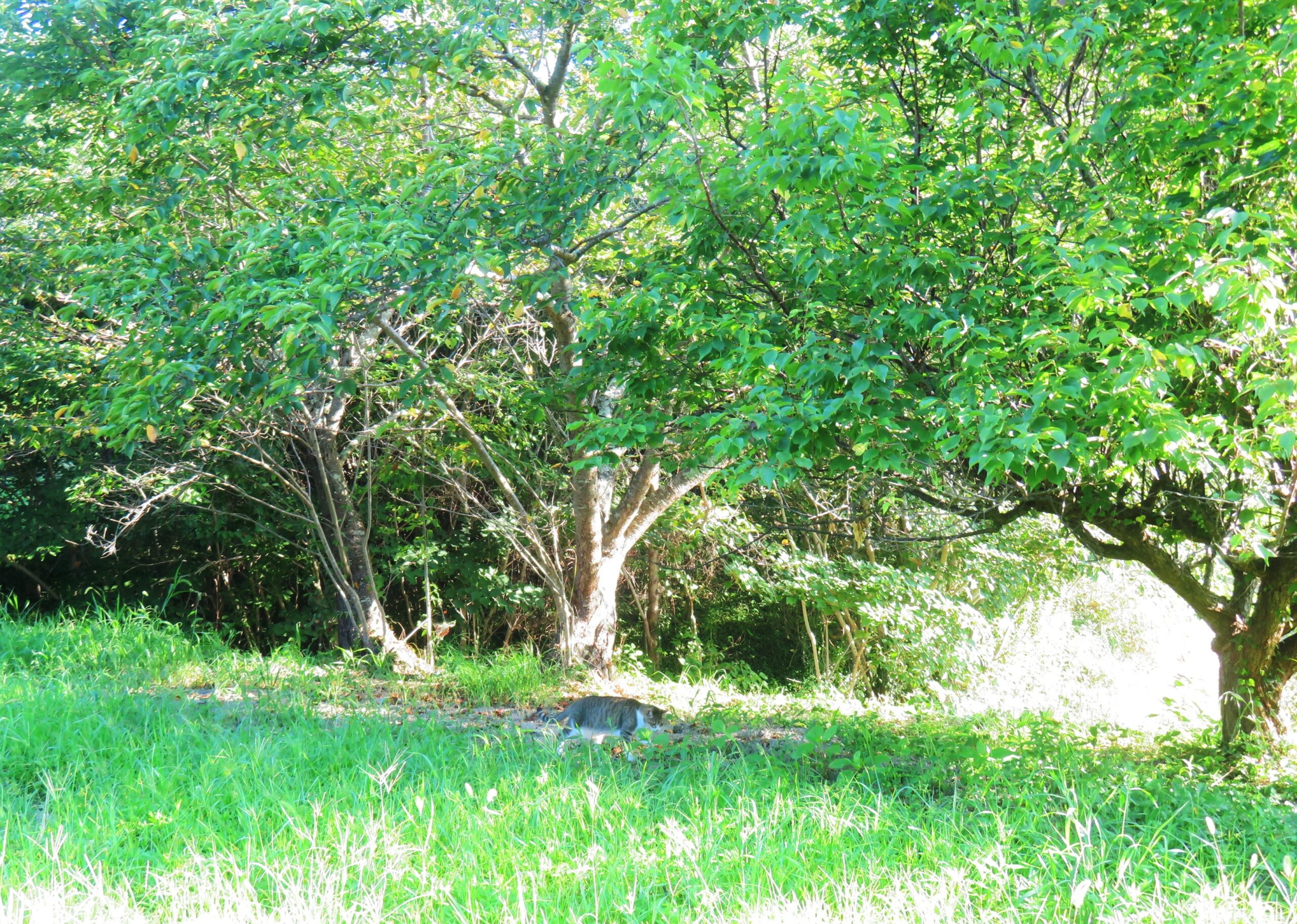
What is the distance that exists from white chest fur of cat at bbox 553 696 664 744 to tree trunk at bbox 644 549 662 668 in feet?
18.4

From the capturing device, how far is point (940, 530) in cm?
1001

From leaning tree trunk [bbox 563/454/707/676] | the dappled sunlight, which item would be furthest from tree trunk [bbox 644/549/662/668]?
the dappled sunlight

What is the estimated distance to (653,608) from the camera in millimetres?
11305

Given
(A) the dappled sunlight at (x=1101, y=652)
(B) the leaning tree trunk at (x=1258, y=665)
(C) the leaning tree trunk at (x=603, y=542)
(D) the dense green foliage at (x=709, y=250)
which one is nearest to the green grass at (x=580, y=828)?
(B) the leaning tree trunk at (x=1258, y=665)

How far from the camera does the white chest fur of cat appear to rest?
5148 mm

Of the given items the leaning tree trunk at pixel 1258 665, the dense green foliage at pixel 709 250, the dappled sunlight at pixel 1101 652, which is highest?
the dense green foliage at pixel 709 250

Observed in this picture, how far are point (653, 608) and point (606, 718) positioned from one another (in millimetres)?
6095

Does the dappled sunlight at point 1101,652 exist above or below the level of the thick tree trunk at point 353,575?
below

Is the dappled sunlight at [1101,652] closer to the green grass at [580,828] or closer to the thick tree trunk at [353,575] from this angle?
the green grass at [580,828]

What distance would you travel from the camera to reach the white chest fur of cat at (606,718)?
5148 millimetres

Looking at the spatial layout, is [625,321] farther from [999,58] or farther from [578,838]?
[578,838]

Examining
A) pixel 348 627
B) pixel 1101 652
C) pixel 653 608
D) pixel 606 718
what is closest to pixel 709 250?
pixel 606 718

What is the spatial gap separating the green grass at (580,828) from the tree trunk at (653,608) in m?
5.64

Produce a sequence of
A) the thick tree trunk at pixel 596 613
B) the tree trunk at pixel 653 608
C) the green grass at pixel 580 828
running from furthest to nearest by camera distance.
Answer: the tree trunk at pixel 653 608
the thick tree trunk at pixel 596 613
the green grass at pixel 580 828
